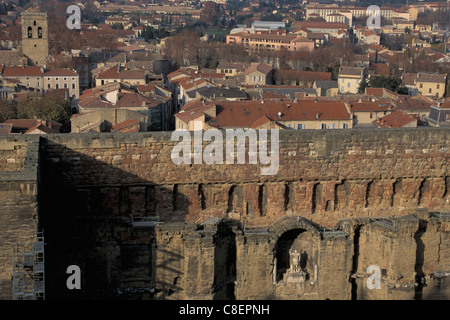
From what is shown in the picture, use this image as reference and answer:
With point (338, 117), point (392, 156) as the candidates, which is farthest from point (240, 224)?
point (338, 117)

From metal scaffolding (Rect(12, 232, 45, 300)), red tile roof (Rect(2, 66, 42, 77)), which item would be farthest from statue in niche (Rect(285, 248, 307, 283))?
red tile roof (Rect(2, 66, 42, 77))

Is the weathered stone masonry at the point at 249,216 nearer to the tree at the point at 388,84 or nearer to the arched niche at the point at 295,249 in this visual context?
the arched niche at the point at 295,249

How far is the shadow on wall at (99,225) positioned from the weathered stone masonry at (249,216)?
2cm

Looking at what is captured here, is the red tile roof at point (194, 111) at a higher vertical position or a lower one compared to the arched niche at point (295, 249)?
lower

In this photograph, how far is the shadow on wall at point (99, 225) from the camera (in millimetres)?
10734

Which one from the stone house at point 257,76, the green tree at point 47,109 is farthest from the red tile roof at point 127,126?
the stone house at point 257,76

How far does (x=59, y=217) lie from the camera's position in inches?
424

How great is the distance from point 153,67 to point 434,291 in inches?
2311

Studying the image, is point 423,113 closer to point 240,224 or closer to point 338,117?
point 338,117

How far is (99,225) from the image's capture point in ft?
→ 35.6

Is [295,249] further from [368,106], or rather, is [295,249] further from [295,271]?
[368,106]

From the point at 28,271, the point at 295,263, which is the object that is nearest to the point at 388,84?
the point at 295,263

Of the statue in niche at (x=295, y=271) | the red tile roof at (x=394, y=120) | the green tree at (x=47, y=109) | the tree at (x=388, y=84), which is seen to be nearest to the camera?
the statue in niche at (x=295, y=271)

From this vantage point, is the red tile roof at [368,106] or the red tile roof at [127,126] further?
the red tile roof at [368,106]
